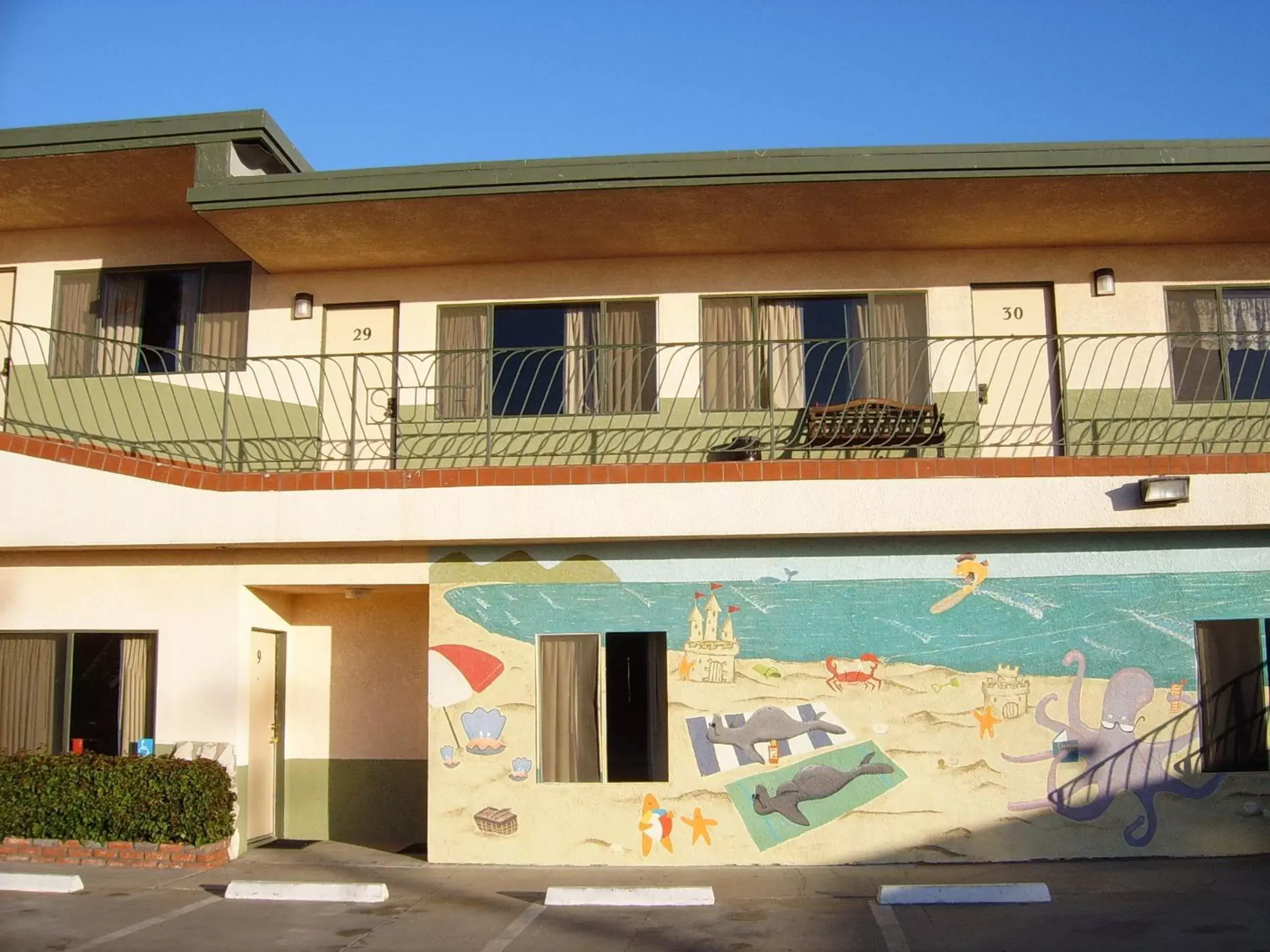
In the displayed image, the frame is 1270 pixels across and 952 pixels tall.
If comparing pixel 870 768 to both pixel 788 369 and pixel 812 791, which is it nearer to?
pixel 812 791

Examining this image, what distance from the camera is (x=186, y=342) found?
13023mm

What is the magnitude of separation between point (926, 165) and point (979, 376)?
2.63m

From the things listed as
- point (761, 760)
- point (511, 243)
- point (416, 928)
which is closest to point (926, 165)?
point (511, 243)

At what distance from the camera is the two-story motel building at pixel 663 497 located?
33.5 feet

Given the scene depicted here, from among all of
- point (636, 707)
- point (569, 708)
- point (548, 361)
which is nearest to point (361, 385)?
point (548, 361)

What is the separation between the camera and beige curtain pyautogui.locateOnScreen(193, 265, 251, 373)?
1288 centimetres

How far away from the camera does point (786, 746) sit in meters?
10.3

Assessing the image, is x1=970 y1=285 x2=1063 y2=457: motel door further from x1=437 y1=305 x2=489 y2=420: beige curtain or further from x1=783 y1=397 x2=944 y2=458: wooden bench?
x1=437 y1=305 x2=489 y2=420: beige curtain

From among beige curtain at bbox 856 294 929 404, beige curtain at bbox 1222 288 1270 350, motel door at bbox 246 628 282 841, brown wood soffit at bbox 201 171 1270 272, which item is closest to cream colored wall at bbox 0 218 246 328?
brown wood soffit at bbox 201 171 1270 272

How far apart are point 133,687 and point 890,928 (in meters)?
7.62

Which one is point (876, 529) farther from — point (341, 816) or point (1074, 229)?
point (341, 816)

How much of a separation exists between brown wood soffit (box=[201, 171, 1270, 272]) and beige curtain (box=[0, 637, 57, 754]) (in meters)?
4.66

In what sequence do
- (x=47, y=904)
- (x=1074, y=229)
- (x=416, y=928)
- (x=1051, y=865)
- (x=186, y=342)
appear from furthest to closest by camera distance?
(x=186, y=342)
(x=1074, y=229)
(x=1051, y=865)
(x=47, y=904)
(x=416, y=928)

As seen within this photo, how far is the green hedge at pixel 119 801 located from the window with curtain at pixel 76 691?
0.69 meters
